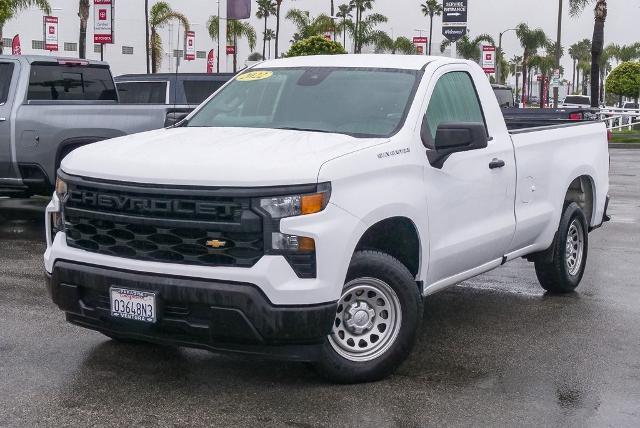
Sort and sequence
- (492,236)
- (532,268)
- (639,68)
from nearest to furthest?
(492,236) < (532,268) < (639,68)

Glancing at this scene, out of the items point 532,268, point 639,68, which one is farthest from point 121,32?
point 532,268

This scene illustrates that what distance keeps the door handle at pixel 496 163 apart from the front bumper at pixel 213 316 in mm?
2101

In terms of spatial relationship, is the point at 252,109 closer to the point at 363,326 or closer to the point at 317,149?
the point at 317,149

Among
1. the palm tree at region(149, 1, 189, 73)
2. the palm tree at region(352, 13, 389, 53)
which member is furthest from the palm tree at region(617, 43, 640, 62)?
the palm tree at region(149, 1, 189, 73)

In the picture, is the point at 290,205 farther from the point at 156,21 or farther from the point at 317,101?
the point at 156,21

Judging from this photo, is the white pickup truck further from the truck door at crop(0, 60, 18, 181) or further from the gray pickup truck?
the truck door at crop(0, 60, 18, 181)

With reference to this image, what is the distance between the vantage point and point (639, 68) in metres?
63.8

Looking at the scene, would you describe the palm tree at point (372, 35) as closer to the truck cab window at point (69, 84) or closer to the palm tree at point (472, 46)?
the palm tree at point (472, 46)

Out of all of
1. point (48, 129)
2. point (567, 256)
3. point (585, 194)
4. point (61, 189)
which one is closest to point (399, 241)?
point (61, 189)

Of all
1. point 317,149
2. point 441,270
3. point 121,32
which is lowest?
point 441,270

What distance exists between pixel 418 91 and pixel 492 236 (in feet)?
4.07

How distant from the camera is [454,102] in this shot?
7039 millimetres

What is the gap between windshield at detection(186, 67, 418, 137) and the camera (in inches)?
255

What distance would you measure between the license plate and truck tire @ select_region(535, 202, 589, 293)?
13.7ft
